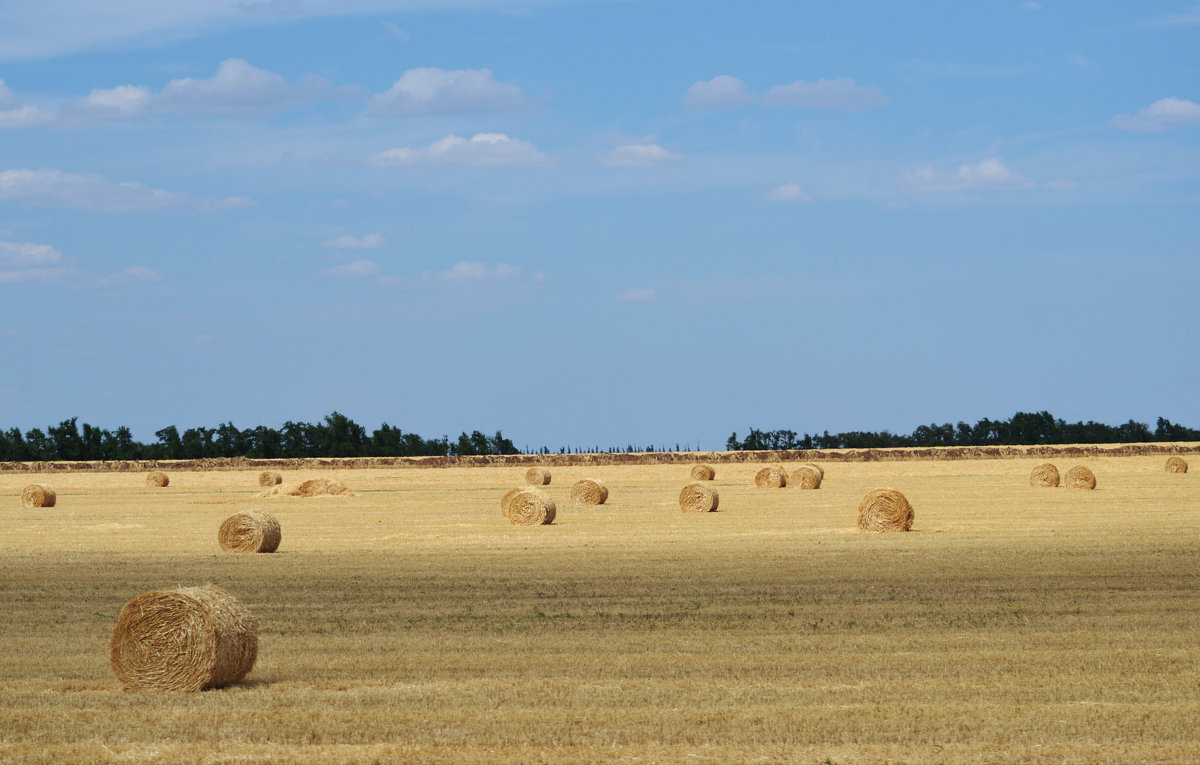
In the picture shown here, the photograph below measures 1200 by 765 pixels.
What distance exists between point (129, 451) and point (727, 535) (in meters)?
95.4

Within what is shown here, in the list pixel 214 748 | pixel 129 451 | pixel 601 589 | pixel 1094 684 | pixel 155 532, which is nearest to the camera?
pixel 214 748

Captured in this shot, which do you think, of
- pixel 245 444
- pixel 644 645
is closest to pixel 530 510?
pixel 644 645

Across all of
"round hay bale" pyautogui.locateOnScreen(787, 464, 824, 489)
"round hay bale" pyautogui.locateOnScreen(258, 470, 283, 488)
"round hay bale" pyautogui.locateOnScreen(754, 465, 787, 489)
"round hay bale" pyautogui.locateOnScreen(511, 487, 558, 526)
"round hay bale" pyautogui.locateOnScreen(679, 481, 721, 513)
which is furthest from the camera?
"round hay bale" pyautogui.locateOnScreen(258, 470, 283, 488)

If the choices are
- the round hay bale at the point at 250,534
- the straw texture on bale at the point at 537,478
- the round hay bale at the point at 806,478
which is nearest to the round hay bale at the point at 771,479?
the round hay bale at the point at 806,478

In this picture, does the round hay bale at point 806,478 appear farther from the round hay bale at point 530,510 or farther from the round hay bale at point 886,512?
the round hay bale at point 886,512

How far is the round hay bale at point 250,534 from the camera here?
27891mm

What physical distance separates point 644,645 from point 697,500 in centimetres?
2538

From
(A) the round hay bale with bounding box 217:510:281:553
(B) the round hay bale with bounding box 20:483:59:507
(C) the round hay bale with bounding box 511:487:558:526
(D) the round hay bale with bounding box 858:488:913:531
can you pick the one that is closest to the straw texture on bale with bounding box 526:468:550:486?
(B) the round hay bale with bounding box 20:483:59:507

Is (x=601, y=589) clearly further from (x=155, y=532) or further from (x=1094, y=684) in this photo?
(x=155, y=532)

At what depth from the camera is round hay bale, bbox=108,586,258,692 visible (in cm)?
1216

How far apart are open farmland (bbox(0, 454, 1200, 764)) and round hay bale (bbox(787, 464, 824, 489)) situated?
22072mm

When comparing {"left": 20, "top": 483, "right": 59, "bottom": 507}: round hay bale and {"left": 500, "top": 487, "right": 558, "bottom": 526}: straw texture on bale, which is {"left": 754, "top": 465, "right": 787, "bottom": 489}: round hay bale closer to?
{"left": 500, "top": 487, "right": 558, "bottom": 526}: straw texture on bale

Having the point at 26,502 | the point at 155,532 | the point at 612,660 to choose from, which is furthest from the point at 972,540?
the point at 26,502

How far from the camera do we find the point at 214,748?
9.86 meters
